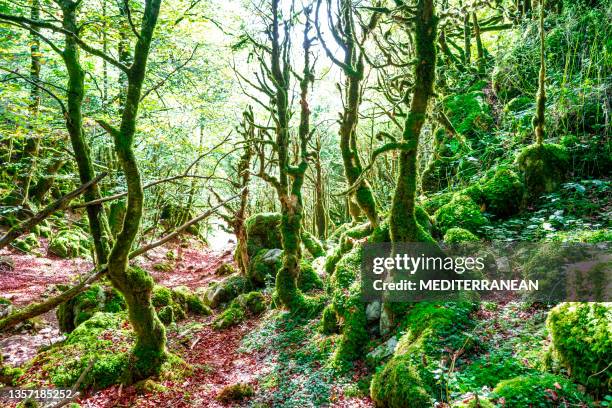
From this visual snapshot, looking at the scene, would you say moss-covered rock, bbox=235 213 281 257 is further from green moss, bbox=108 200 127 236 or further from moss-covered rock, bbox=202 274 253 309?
green moss, bbox=108 200 127 236

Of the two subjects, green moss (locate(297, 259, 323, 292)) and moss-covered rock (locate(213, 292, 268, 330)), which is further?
green moss (locate(297, 259, 323, 292))

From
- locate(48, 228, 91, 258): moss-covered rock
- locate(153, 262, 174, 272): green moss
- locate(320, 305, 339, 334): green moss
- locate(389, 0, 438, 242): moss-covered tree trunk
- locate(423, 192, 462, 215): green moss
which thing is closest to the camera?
locate(389, 0, 438, 242): moss-covered tree trunk

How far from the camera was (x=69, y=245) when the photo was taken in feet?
48.3

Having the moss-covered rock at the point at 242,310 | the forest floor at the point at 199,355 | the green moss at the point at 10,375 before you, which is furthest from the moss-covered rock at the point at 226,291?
the green moss at the point at 10,375

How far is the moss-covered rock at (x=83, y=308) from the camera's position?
8.12 meters

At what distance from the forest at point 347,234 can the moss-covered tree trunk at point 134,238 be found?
30 millimetres

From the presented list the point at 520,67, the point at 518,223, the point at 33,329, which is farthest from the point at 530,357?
the point at 33,329

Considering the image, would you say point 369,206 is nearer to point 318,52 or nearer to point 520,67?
point 318,52

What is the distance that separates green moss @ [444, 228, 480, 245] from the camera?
6.08m

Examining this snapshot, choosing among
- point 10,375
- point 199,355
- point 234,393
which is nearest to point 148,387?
point 234,393

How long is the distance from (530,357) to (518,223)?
3.05 m

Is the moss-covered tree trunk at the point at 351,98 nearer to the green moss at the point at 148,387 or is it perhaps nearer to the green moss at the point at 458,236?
the green moss at the point at 458,236

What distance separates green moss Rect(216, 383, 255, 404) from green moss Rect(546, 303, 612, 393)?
4329 millimetres

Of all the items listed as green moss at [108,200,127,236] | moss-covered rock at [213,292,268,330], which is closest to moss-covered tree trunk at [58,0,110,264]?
moss-covered rock at [213,292,268,330]
